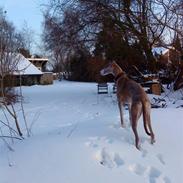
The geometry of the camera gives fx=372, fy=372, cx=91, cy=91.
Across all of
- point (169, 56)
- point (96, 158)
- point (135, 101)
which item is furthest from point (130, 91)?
point (169, 56)

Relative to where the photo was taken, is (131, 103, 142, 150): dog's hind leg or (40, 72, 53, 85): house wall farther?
(40, 72, 53, 85): house wall

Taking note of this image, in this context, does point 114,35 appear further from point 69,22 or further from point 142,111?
point 142,111

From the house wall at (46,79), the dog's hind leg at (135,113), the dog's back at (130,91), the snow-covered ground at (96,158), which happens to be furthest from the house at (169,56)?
the house wall at (46,79)

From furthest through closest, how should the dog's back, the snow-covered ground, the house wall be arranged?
the house wall → the dog's back → the snow-covered ground

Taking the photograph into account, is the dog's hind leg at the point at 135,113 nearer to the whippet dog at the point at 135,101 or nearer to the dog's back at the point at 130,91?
the whippet dog at the point at 135,101

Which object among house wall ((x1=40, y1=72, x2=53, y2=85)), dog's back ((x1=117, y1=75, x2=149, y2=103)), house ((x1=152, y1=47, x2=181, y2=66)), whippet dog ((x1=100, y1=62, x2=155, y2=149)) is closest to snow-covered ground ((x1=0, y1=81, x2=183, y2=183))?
whippet dog ((x1=100, y1=62, x2=155, y2=149))

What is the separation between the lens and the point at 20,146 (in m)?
6.40

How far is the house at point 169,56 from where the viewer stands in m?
19.8

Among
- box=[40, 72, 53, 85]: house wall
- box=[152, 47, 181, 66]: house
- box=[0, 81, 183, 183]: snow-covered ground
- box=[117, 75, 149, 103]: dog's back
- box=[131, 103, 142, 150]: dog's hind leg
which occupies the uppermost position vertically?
box=[152, 47, 181, 66]: house

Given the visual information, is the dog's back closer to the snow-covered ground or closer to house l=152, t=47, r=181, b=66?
the snow-covered ground

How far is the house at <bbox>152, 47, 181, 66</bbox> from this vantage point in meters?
19.8

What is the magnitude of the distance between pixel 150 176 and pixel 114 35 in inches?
670

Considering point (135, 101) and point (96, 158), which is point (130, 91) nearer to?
point (135, 101)

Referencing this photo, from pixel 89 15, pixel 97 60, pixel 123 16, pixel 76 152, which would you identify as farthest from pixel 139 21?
pixel 76 152
